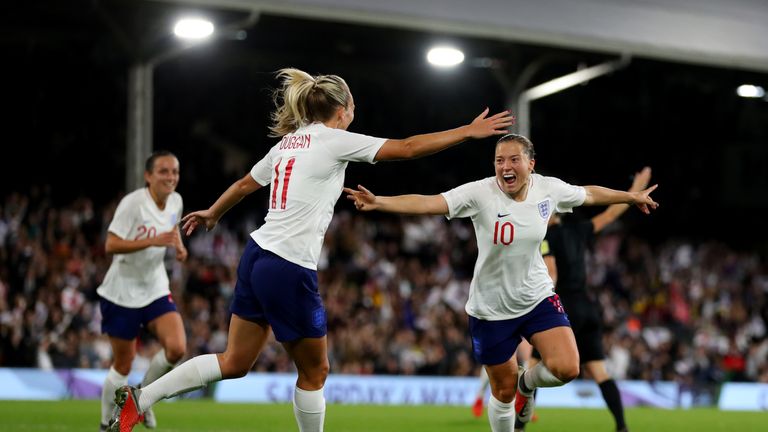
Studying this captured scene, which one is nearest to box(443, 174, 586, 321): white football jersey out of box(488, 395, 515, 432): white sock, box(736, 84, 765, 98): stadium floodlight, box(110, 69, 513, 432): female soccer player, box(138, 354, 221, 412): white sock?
box(488, 395, 515, 432): white sock

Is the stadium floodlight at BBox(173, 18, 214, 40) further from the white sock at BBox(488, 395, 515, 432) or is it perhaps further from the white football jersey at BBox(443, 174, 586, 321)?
the white sock at BBox(488, 395, 515, 432)

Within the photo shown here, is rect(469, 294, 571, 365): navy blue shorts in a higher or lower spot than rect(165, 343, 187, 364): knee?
higher

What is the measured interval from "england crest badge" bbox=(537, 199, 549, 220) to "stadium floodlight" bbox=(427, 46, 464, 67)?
1164cm

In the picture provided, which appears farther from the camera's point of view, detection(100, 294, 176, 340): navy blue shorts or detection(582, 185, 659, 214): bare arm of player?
detection(100, 294, 176, 340): navy blue shorts

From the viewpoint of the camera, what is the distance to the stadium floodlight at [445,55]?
1869 centimetres

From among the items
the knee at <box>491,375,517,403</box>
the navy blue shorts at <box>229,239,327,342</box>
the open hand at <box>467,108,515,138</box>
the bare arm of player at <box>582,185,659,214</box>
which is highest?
the open hand at <box>467,108,515,138</box>

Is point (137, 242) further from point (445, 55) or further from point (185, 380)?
point (445, 55)

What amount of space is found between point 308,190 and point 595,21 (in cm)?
1427

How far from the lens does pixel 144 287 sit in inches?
357

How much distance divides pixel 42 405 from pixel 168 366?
16.1ft

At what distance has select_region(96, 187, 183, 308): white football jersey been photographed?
888 cm

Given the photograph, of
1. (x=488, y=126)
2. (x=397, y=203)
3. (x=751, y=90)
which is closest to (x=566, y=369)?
(x=397, y=203)

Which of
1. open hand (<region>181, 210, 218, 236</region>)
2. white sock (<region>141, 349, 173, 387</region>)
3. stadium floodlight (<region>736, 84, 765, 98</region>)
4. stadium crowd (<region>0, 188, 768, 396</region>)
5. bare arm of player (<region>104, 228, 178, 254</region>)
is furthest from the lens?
stadium floodlight (<region>736, 84, 765, 98</region>)

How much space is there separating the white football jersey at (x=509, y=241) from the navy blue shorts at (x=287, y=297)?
1497 millimetres
